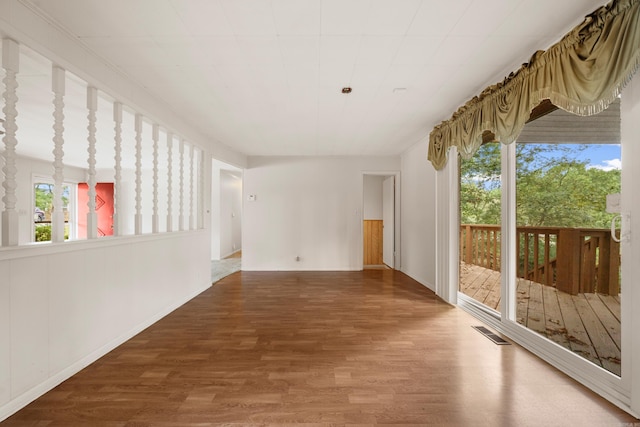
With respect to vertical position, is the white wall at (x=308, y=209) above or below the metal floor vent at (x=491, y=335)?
above

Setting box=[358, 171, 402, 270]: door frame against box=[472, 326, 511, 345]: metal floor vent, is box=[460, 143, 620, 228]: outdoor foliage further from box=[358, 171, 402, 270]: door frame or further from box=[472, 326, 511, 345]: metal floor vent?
box=[358, 171, 402, 270]: door frame

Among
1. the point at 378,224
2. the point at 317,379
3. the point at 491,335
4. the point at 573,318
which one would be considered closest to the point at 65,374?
the point at 317,379

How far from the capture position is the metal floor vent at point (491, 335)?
99.4 inches

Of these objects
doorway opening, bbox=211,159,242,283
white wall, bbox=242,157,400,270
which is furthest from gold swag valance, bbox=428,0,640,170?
doorway opening, bbox=211,159,242,283

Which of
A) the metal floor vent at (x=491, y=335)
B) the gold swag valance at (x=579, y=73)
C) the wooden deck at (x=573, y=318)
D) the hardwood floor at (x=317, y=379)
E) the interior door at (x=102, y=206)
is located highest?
the gold swag valance at (x=579, y=73)

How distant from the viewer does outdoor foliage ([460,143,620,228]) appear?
2502 mm

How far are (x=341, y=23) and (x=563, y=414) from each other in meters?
2.80

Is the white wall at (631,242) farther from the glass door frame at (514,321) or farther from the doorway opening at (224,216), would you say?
the doorway opening at (224,216)

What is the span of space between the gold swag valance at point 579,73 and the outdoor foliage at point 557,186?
572mm

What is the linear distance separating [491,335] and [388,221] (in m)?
3.77

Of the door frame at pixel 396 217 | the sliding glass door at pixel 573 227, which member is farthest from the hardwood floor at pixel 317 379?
the door frame at pixel 396 217

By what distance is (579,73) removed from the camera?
1.75 m

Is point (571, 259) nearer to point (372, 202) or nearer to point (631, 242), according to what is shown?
point (631, 242)

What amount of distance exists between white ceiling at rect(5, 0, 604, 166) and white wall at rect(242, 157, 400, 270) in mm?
2449
